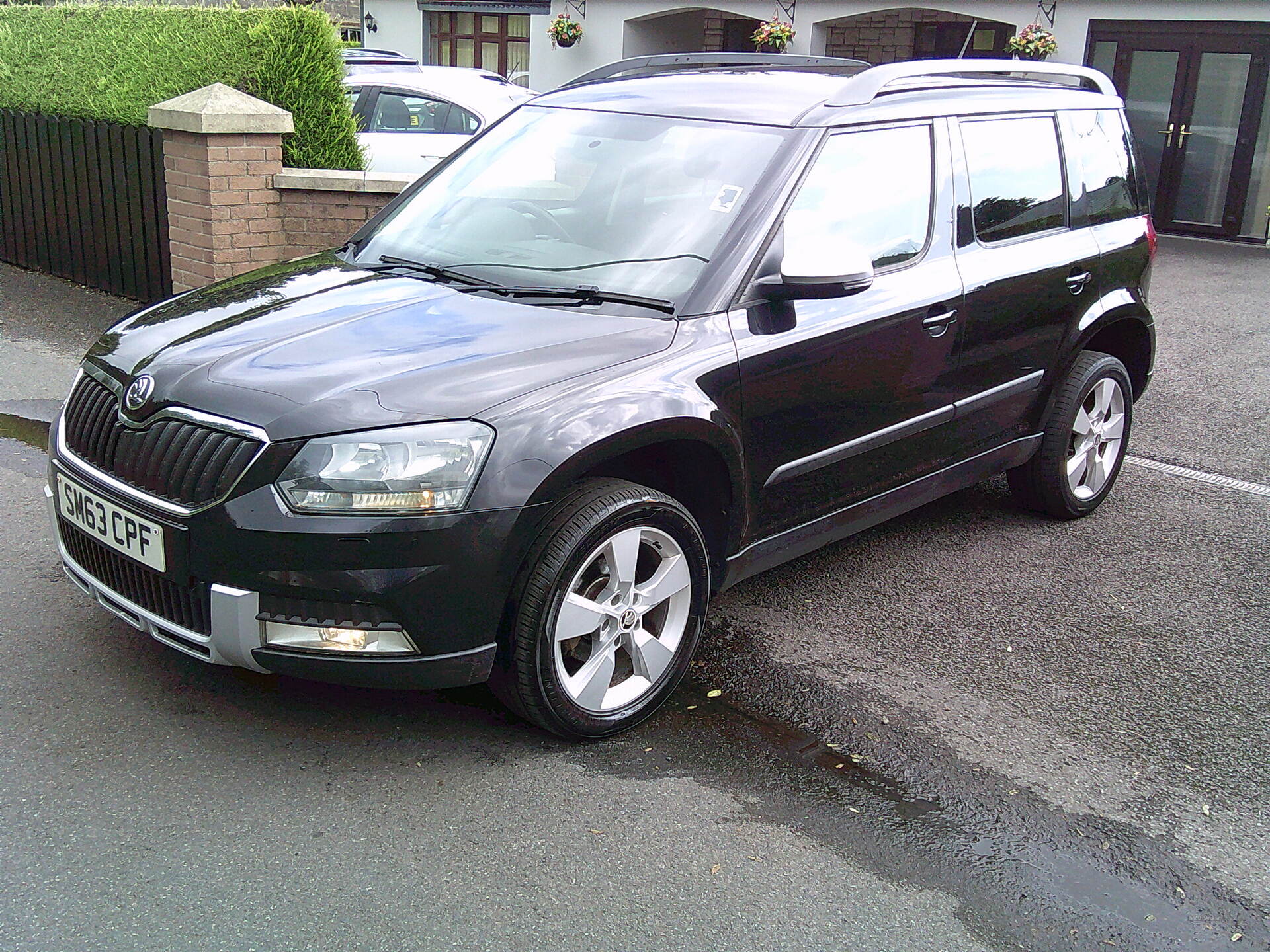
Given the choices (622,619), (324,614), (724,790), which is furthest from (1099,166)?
(324,614)

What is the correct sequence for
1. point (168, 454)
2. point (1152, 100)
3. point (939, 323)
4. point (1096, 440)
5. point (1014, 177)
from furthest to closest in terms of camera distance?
point (1152, 100) < point (1096, 440) < point (1014, 177) < point (939, 323) < point (168, 454)

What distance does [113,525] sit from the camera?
3381 millimetres

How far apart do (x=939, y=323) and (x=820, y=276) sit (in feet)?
2.93

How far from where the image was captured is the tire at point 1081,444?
5375 millimetres

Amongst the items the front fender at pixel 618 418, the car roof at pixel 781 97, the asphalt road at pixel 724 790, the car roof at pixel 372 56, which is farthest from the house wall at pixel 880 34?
the front fender at pixel 618 418

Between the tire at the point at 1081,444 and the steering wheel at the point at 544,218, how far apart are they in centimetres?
242

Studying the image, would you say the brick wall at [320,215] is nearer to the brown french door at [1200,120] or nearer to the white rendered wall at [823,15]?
the white rendered wall at [823,15]

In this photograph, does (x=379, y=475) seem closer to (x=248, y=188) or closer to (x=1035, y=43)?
(x=248, y=188)

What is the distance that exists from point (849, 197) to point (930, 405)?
0.83 m

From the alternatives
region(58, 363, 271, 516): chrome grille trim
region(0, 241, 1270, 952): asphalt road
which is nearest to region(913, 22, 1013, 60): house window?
region(0, 241, 1270, 952): asphalt road

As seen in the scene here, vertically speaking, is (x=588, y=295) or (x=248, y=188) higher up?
(x=588, y=295)

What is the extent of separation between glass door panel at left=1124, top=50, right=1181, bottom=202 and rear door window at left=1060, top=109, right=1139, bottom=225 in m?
11.2

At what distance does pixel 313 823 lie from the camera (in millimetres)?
3121

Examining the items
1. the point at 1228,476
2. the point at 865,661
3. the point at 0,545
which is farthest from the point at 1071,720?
the point at 0,545
